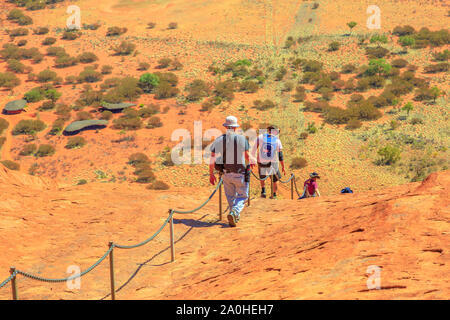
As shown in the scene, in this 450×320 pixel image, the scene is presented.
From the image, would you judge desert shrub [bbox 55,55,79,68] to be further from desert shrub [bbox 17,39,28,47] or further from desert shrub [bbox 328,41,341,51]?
desert shrub [bbox 328,41,341,51]

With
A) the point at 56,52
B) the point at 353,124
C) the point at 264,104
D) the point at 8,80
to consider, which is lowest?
the point at 353,124

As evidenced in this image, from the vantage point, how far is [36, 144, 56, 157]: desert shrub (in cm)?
2486

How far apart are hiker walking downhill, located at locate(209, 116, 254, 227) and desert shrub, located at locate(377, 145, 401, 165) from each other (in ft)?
47.7

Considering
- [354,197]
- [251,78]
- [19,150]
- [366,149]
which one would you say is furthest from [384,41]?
[354,197]

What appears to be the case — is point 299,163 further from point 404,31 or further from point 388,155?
point 404,31

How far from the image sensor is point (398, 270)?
5156 millimetres

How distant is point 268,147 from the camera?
10961 millimetres

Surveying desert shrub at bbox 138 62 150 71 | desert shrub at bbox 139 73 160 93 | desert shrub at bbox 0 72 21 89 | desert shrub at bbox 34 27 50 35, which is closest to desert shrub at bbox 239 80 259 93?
desert shrub at bbox 139 73 160 93

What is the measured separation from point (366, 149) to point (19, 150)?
704 inches

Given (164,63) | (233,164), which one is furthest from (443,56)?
(233,164)

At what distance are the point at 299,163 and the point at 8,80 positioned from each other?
2342cm

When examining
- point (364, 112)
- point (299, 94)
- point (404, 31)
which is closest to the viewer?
point (364, 112)
